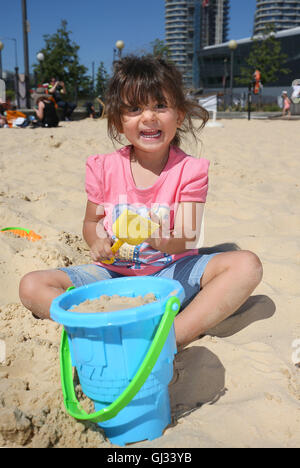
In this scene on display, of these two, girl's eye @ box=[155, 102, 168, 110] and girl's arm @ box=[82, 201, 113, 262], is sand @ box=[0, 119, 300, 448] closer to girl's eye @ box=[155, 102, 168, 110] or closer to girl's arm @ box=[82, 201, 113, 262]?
girl's arm @ box=[82, 201, 113, 262]

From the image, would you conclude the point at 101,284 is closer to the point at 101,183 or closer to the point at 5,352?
the point at 5,352

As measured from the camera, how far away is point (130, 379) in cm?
97

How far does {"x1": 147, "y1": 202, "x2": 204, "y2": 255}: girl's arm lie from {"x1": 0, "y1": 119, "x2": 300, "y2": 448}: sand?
1.16ft

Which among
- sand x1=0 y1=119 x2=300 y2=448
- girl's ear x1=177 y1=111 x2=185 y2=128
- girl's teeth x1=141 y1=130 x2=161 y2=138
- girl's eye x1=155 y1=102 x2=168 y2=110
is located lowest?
sand x1=0 y1=119 x2=300 y2=448

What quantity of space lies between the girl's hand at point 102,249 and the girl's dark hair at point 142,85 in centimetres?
57

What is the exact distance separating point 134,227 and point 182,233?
23 cm

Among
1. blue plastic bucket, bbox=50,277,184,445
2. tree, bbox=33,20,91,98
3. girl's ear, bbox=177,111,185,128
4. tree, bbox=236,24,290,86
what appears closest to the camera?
blue plastic bucket, bbox=50,277,184,445

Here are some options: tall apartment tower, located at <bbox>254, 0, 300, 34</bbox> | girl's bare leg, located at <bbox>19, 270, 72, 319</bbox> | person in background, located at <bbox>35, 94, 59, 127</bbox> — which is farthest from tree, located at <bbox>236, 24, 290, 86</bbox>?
tall apartment tower, located at <bbox>254, 0, 300, 34</bbox>

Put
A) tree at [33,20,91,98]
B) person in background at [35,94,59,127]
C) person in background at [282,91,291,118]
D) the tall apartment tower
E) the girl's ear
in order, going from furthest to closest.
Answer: the tall apartment tower
tree at [33,20,91,98]
person in background at [282,91,291,118]
person in background at [35,94,59,127]
the girl's ear

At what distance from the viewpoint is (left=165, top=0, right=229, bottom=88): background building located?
226ft

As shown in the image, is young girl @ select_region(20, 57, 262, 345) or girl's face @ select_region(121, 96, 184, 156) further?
girl's face @ select_region(121, 96, 184, 156)

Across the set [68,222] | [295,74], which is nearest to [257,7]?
[295,74]

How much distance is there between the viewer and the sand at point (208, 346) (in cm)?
104
